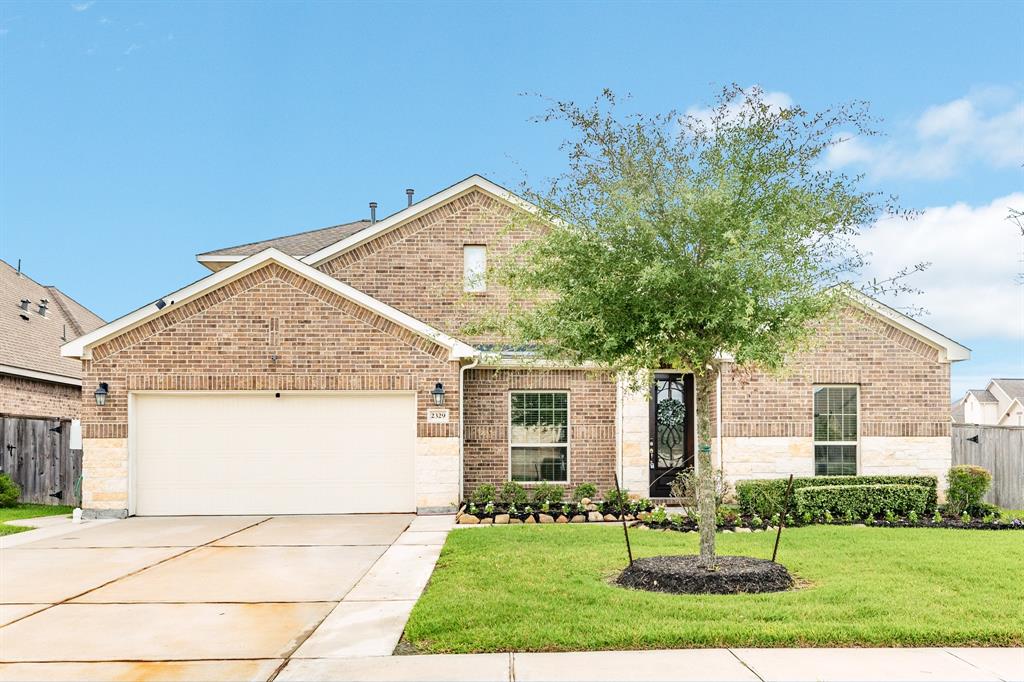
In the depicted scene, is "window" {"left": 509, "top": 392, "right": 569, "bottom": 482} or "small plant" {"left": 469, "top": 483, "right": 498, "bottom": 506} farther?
"window" {"left": 509, "top": 392, "right": 569, "bottom": 482}

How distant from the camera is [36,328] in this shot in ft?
79.5

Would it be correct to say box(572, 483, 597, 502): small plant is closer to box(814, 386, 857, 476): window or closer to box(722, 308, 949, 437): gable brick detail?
box(722, 308, 949, 437): gable brick detail

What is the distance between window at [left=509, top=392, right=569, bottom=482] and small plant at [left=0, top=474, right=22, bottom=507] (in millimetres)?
10638

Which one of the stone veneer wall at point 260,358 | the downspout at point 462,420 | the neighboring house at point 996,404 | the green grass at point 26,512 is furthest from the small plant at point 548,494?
the neighboring house at point 996,404

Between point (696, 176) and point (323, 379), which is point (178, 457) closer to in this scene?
point (323, 379)

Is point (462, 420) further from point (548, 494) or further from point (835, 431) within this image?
point (835, 431)

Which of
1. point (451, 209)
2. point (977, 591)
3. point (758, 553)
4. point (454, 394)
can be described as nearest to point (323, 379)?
point (454, 394)

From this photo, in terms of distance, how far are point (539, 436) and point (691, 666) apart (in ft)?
35.3

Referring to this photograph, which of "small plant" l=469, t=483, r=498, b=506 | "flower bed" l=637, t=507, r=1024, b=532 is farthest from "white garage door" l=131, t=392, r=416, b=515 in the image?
"flower bed" l=637, t=507, r=1024, b=532

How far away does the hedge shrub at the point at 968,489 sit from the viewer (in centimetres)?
1551

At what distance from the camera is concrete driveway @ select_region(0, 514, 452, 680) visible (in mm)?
6504

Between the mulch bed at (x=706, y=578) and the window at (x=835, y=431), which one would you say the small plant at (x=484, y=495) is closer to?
the window at (x=835, y=431)

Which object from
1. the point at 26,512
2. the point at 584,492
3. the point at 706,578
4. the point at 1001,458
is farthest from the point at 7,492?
the point at 1001,458

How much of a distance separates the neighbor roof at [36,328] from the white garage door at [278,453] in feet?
24.7
